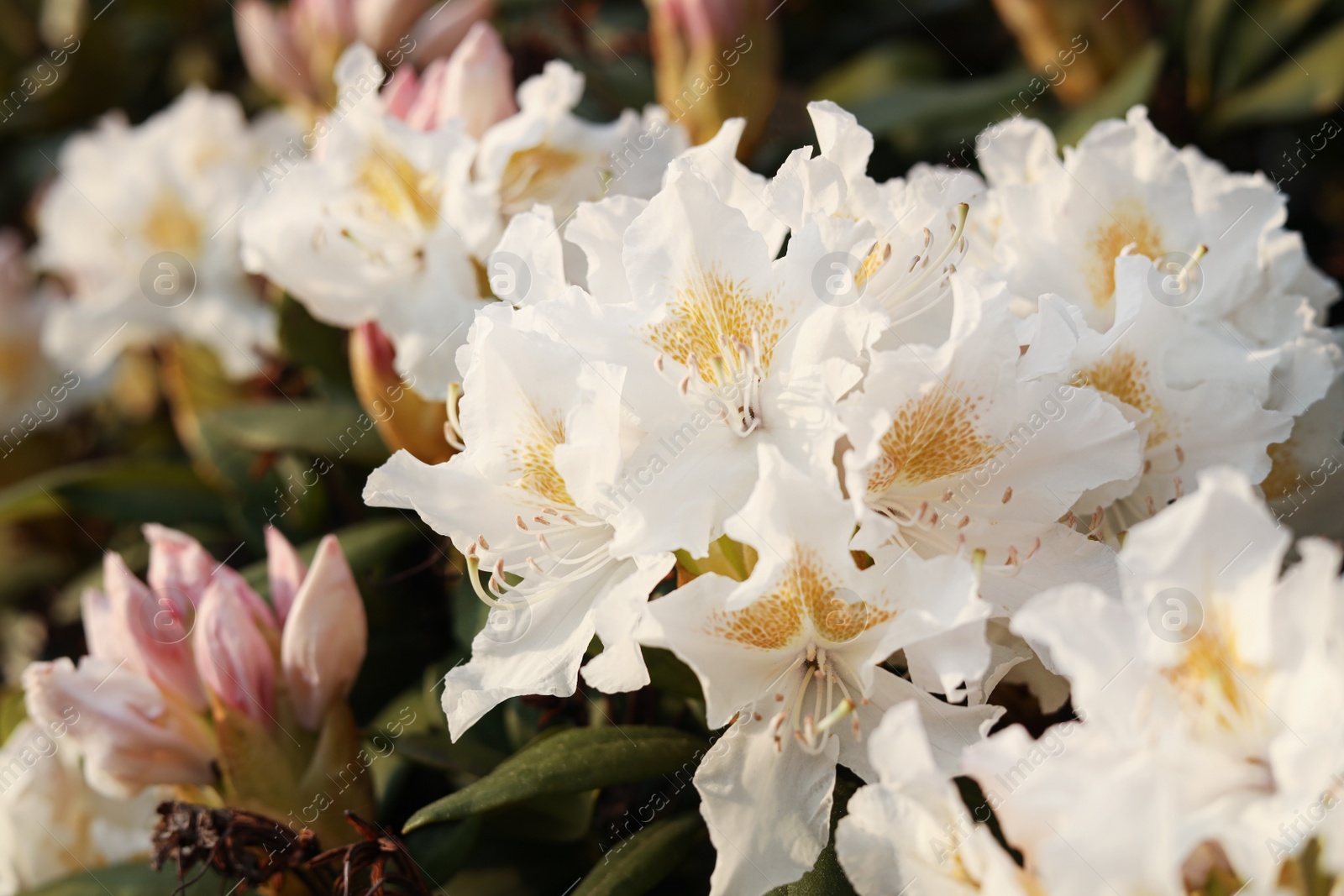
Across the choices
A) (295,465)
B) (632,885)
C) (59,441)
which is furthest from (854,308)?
(59,441)

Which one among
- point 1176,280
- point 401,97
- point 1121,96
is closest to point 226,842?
point 401,97

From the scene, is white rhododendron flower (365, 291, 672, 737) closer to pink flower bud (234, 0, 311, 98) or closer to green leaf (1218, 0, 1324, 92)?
pink flower bud (234, 0, 311, 98)

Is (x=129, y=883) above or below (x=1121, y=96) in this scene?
above

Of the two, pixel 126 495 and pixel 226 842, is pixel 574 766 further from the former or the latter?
pixel 126 495

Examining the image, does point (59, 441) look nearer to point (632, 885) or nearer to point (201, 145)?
point (201, 145)

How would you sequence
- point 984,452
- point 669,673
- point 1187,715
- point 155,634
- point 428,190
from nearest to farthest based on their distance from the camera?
point 1187,715 < point 984,452 < point 669,673 < point 155,634 < point 428,190

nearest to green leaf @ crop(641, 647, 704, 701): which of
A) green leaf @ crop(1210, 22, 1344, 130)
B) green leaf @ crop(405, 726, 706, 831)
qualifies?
green leaf @ crop(405, 726, 706, 831)
